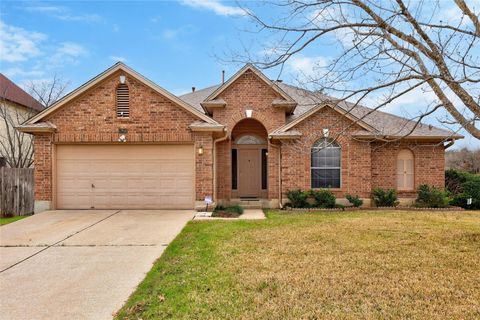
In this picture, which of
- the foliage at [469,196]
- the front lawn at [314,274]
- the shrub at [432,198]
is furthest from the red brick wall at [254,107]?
the foliage at [469,196]

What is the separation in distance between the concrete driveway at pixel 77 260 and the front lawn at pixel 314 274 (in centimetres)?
44

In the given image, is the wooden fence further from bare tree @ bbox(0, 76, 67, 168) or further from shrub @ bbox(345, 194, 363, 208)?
shrub @ bbox(345, 194, 363, 208)

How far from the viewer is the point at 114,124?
41.9ft

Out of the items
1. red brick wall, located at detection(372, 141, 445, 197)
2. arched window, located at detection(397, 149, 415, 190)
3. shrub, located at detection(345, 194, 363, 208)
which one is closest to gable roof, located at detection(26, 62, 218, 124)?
shrub, located at detection(345, 194, 363, 208)

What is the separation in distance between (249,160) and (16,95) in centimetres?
1672

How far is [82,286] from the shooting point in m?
5.28

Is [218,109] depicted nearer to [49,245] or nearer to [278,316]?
[49,245]

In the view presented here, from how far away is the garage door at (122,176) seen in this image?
42.3 ft

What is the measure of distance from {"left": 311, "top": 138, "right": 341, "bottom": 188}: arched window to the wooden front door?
3035mm

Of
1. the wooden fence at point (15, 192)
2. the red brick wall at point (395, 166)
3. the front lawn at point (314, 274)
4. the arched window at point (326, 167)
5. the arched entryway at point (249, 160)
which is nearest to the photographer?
the front lawn at point (314, 274)

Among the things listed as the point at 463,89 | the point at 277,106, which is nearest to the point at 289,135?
the point at 277,106

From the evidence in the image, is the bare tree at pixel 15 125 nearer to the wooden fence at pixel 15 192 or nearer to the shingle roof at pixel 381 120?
the wooden fence at pixel 15 192

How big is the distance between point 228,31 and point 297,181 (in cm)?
769

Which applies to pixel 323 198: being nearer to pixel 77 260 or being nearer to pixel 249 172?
pixel 249 172
